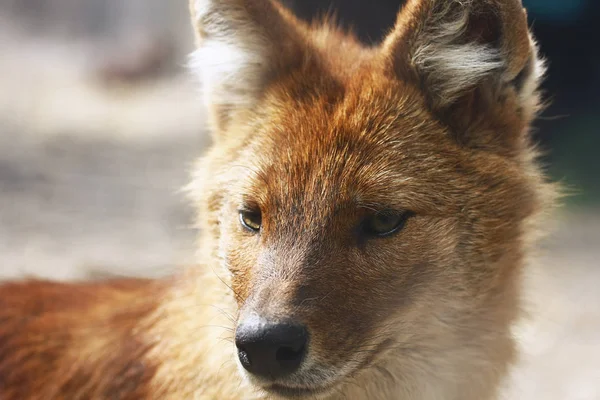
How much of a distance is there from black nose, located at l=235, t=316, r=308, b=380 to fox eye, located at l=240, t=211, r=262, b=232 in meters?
0.69

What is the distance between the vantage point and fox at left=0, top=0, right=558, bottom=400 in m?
3.50

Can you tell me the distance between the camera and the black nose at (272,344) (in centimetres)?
320

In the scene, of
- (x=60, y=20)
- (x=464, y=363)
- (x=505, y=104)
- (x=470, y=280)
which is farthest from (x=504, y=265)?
(x=60, y=20)

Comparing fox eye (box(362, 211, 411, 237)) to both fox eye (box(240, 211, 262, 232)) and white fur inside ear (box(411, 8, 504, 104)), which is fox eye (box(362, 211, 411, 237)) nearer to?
fox eye (box(240, 211, 262, 232))

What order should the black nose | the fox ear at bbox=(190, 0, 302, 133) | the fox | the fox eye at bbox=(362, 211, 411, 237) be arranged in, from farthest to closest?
the fox ear at bbox=(190, 0, 302, 133) → the fox eye at bbox=(362, 211, 411, 237) → the fox → the black nose

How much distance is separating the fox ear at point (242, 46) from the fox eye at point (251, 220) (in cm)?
77

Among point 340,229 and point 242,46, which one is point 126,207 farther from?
point 340,229

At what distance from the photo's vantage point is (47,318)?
4.68 meters

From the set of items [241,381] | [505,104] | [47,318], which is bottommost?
[47,318]

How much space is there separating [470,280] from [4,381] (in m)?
2.73

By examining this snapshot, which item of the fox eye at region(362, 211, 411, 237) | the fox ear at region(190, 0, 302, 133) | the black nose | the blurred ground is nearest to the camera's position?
the black nose

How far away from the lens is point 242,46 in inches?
171

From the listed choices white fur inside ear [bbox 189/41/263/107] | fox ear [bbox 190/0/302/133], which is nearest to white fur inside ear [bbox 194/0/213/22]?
fox ear [bbox 190/0/302/133]

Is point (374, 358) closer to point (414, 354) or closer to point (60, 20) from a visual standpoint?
point (414, 354)
